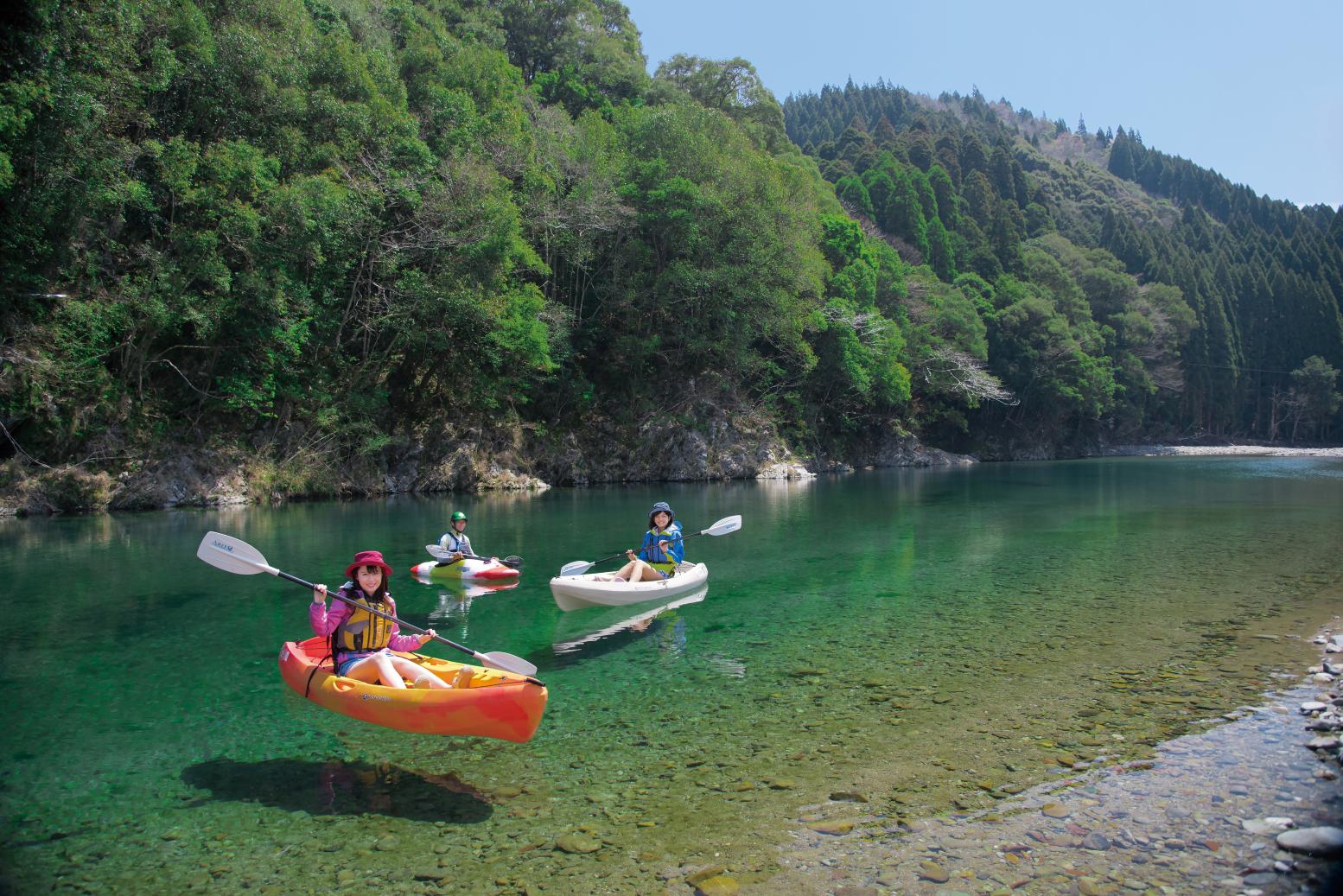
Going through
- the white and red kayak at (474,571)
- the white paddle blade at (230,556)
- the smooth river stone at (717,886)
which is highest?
the white paddle blade at (230,556)

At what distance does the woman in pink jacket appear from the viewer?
5.83m

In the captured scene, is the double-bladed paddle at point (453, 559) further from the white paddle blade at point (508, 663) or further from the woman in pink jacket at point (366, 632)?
the white paddle blade at point (508, 663)

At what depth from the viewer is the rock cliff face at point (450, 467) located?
21344 millimetres

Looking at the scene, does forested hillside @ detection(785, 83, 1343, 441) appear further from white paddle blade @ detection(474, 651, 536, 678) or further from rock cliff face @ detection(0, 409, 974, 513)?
white paddle blade @ detection(474, 651, 536, 678)

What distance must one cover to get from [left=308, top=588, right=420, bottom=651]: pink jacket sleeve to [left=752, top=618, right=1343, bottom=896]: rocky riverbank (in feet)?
11.6

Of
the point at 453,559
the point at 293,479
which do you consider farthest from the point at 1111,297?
the point at 453,559

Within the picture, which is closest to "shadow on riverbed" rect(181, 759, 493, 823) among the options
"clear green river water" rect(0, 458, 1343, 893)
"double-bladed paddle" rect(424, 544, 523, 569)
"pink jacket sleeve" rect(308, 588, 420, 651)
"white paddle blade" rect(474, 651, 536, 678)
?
"clear green river water" rect(0, 458, 1343, 893)

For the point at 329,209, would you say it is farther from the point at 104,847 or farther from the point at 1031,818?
the point at 1031,818

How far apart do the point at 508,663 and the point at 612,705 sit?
1141 mm

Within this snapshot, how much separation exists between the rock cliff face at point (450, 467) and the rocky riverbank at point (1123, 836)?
2340 centimetres

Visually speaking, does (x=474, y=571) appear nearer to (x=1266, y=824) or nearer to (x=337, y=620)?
(x=337, y=620)

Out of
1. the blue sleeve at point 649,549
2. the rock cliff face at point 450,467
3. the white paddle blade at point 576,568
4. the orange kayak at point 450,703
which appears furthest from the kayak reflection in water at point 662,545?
the rock cliff face at point 450,467

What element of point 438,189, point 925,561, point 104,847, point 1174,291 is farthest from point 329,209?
point 1174,291

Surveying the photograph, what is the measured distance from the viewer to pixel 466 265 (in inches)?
1057
